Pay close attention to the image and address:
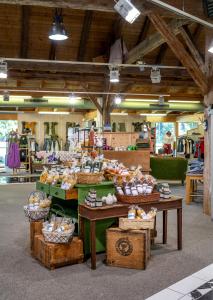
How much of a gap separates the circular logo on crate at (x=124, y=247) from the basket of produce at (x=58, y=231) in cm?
52

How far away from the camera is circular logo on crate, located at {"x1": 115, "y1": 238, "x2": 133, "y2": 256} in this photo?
4168 millimetres

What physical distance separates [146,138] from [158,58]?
2340mm

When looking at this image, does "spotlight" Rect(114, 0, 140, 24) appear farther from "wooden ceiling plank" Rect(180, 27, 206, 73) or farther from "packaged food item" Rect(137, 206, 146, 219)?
"wooden ceiling plank" Rect(180, 27, 206, 73)

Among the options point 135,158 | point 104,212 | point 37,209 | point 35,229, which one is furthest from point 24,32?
point 104,212

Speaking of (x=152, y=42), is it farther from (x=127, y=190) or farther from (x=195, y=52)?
(x=127, y=190)

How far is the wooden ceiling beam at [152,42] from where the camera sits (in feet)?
22.2

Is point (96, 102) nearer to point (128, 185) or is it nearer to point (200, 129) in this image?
point (200, 129)

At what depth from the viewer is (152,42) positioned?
7.97m

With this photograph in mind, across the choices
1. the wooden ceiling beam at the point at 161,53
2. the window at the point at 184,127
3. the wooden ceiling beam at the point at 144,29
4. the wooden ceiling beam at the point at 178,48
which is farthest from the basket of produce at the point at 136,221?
the window at the point at 184,127

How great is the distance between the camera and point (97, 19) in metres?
9.60

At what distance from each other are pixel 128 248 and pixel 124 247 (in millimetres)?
45

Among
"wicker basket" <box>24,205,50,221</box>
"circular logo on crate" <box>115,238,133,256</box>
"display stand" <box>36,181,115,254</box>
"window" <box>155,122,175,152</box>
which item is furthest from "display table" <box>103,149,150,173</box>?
"window" <box>155,122,175,152</box>

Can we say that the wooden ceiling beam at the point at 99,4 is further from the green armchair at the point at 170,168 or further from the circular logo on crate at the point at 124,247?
the green armchair at the point at 170,168

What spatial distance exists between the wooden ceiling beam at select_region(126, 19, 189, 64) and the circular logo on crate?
3.92 meters
